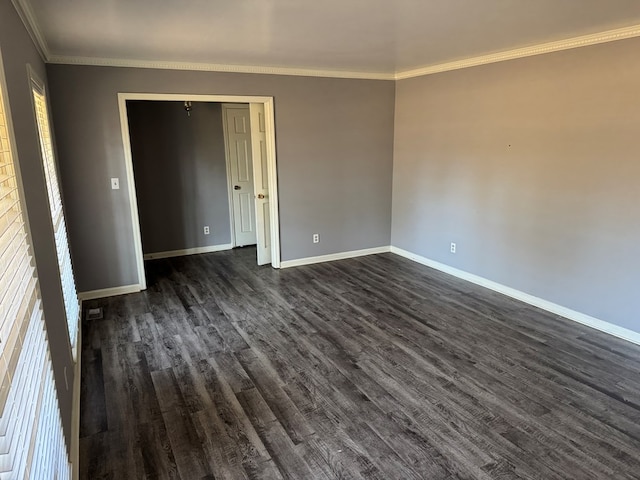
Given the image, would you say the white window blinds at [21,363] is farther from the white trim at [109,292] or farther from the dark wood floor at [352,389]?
the white trim at [109,292]

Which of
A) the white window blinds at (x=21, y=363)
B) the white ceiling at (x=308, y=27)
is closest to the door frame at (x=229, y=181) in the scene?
the white ceiling at (x=308, y=27)

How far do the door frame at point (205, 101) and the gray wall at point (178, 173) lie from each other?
1140mm

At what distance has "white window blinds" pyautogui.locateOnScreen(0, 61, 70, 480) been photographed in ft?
3.37

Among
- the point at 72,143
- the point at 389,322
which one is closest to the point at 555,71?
the point at 389,322

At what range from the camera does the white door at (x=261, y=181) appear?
4969mm

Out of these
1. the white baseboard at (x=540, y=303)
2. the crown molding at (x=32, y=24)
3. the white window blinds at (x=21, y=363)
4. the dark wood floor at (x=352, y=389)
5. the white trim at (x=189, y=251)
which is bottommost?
the dark wood floor at (x=352, y=389)

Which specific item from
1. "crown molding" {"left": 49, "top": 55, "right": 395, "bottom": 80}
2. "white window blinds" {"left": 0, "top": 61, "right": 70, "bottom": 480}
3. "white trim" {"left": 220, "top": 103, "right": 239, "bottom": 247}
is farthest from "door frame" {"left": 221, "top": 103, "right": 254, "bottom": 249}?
"white window blinds" {"left": 0, "top": 61, "right": 70, "bottom": 480}

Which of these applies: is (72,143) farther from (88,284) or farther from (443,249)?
(443,249)

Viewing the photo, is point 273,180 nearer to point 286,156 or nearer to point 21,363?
point 286,156

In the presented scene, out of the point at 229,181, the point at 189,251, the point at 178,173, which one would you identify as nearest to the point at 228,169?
the point at 229,181

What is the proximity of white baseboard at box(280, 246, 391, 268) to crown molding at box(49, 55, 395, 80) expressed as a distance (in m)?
2.23

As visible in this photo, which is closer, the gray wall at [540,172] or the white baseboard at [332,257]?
the gray wall at [540,172]

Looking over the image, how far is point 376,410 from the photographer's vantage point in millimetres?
2521

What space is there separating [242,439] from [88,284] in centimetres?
288
